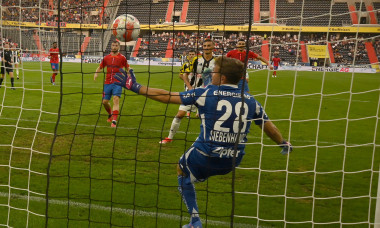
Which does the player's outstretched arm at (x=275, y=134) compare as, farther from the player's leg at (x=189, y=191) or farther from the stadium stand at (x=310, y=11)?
the stadium stand at (x=310, y=11)

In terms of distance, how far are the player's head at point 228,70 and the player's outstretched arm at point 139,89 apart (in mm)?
464

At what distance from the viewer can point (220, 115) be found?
11.5ft

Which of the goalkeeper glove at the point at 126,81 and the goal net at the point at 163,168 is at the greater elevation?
the goalkeeper glove at the point at 126,81

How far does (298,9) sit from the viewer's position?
31719mm

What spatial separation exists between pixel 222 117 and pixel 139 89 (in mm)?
832

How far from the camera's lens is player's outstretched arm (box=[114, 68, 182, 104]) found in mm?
3344

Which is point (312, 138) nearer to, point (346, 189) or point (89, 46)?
point (346, 189)

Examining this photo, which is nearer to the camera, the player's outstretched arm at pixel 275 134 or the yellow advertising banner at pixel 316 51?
the player's outstretched arm at pixel 275 134

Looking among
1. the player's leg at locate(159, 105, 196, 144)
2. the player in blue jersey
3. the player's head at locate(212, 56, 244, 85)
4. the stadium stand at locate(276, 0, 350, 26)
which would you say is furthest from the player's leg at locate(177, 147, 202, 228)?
the stadium stand at locate(276, 0, 350, 26)

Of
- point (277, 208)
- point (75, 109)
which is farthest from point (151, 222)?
point (75, 109)

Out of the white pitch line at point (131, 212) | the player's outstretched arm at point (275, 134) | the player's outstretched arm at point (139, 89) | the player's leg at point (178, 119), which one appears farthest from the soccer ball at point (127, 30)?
the player's outstretched arm at point (275, 134)

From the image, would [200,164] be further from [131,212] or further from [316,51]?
[316,51]

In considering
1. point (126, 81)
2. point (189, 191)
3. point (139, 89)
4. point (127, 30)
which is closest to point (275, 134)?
point (189, 191)

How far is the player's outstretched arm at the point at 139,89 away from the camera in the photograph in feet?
11.0
